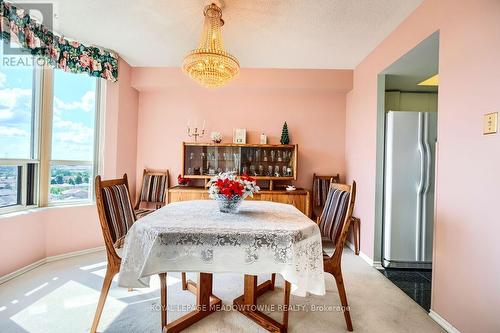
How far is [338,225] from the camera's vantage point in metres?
1.79

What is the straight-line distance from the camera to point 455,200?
1.70m

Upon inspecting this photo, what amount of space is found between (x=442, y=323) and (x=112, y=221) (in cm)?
252

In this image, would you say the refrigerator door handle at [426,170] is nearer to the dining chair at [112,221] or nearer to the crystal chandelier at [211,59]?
the crystal chandelier at [211,59]

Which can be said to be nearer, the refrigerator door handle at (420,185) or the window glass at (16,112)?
the window glass at (16,112)

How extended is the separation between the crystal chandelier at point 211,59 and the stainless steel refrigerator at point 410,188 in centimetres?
193

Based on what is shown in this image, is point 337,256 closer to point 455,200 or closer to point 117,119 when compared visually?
point 455,200

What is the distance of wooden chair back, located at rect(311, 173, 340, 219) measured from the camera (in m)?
3.57

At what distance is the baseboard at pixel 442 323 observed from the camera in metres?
1.67

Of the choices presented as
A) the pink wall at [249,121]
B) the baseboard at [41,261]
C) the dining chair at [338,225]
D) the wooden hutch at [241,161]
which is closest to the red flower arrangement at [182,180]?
the wooden hutch at [241,161]

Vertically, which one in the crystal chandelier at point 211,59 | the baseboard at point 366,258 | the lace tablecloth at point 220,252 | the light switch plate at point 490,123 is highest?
the crystal chandelier at point 211,59

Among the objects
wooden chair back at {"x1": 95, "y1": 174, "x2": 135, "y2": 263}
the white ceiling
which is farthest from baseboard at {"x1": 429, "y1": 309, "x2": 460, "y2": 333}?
the white ceiling

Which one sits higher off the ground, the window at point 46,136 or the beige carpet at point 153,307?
the window at point 46,136

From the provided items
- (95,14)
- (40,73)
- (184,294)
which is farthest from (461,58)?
(40,73)

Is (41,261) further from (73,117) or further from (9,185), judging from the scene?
(73,117)
